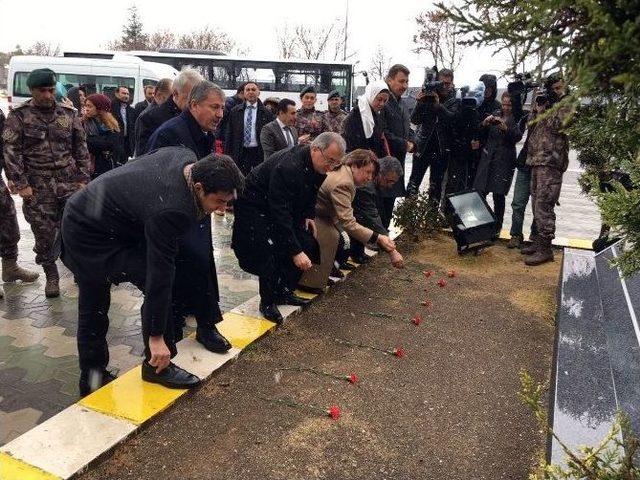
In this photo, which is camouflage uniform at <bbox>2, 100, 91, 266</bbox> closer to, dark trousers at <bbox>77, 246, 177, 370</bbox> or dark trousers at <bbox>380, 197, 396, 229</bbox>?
dark trousers at <bbox>77, 246, 177, 370</bbox>

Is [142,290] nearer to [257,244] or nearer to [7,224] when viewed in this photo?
[257,244]

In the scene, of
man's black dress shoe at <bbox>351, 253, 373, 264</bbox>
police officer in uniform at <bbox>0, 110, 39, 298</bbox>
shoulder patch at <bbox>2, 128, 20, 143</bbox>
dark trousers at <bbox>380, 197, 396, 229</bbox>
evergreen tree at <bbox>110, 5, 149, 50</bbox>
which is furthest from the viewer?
evergreen tree at <bbox>110, 5, 149, 50</bbox>

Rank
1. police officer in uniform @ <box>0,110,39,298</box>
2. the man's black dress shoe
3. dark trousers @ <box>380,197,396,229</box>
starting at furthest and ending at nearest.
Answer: dark trousers @ <box>380,197,396,229</box> → the man's black dress shoe → police officer in uniform @ <box>0,110,39,298</box>

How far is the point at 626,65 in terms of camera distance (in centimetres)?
120

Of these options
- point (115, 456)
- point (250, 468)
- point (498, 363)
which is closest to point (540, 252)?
point (498, 363)

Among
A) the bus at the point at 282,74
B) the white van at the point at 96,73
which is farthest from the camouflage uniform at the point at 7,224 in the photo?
the bus at the point at 282,74

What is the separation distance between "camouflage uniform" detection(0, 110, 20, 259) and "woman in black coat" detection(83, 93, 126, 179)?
0.91 metres

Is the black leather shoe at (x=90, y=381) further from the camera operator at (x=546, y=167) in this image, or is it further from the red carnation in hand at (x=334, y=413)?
the camera operator at (x=546, y=167)

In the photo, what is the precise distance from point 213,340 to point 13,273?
2.58 meters

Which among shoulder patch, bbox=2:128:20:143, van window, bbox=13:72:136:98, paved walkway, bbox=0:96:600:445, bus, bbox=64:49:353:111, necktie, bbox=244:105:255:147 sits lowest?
paved walkway, bbox=0:96:600:445

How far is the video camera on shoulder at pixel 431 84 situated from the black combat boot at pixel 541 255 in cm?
214

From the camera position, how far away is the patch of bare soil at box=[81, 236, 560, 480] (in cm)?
243

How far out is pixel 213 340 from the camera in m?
3.34

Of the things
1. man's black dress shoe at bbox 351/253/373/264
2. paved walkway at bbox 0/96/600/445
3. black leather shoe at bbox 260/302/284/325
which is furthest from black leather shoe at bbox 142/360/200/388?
man's black dress shoe at bbox 351/253/373/264
